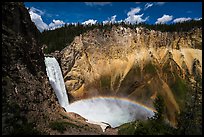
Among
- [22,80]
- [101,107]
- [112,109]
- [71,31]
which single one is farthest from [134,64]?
[22,80]

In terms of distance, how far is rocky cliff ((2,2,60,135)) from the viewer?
1988 cm

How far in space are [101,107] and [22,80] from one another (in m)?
24.5

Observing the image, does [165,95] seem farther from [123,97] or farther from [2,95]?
[2,95]

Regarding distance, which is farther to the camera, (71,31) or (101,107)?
(71,31)

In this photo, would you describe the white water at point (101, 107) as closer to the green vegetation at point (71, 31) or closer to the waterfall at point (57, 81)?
the waterfall at point (57, 81)

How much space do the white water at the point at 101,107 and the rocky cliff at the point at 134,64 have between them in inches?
55.1

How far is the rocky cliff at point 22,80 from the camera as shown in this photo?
65.2 ft

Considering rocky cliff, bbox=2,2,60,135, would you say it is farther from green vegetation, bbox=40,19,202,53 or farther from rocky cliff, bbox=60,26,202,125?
green vegetation, bbox=40,19,202,53

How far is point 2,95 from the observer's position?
19.9 m

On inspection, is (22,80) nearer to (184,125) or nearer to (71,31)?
(184,125)

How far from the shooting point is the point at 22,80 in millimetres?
24266

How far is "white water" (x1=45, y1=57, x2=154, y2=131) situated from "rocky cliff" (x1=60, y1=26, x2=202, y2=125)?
140cm


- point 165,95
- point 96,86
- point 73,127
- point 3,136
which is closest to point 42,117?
point 73,127

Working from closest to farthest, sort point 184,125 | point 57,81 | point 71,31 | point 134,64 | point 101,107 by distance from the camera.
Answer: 1. point 184,125
2. point 57,81
3. point 101,107
4. point 134,64
5. point 71,31
